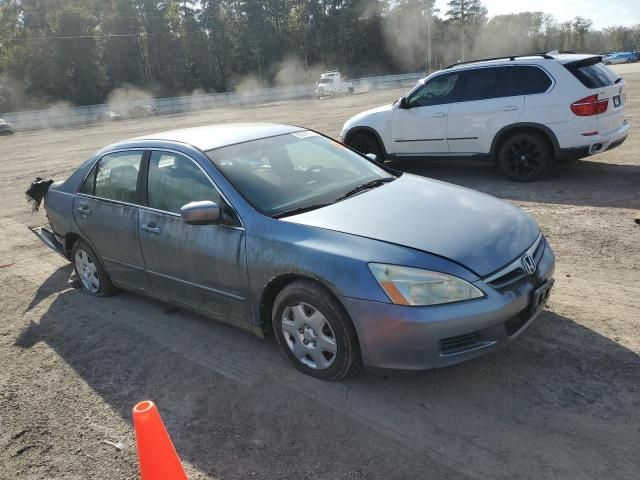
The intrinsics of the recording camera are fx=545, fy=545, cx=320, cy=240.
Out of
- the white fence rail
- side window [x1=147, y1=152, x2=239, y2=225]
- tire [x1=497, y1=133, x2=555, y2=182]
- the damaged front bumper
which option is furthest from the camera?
the white fence rail

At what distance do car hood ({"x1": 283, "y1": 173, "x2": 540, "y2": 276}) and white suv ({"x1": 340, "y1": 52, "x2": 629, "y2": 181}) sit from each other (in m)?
4.33

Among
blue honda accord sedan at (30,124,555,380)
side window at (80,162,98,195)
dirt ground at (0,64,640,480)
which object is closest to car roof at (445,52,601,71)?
dirt ground at (0,64,640,480)

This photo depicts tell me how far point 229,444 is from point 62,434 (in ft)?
3.55

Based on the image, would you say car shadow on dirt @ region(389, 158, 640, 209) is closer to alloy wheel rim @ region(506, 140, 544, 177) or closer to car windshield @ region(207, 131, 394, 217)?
alloy wheel rim @ region(506, 140, 544, 177)

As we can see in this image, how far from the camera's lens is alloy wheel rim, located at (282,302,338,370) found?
132 inches

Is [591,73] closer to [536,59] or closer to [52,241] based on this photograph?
[536,59]

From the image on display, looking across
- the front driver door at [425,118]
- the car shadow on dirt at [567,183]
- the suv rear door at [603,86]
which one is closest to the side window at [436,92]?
the front driver door at [425,118]

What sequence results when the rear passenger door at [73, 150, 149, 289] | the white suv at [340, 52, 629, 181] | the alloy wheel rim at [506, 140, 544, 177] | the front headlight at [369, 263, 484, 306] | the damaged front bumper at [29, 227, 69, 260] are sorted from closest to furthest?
the front headlight at [369, 263, 484, 306] < the rear passenger door at [73, 150, 149, 289] < the damaged front bumper at [29, 227, 69, 260] < the white suv at [340, 52, 629, 181] < the alloy wheel rim at [506, 140, 544, 177]

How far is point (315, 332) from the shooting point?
340 cm

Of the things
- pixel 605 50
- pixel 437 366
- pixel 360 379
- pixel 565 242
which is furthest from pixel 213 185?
pixel 605 50

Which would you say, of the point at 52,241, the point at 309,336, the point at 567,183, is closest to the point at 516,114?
the point at 567,183

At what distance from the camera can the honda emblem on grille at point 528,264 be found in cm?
328

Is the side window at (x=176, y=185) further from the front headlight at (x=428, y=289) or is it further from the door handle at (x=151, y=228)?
the front headlight at (x=428, y=289)

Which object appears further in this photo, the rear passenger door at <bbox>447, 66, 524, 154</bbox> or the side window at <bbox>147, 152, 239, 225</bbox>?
the rear passenger door at <bbox>447, 66, 524, 154</bbox>
